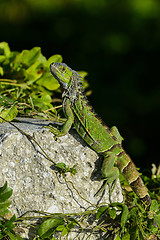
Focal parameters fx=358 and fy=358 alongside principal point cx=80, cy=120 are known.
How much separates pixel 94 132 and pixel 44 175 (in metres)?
0.58

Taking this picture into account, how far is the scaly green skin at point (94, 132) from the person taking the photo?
2.74m

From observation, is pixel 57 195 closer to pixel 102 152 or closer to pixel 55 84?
pixel 102 152

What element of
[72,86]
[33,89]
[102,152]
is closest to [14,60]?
[33,89]

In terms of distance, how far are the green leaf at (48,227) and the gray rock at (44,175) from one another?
0.14 meters

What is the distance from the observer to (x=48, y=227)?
2.37 m

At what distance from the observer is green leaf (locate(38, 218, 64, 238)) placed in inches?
92.9

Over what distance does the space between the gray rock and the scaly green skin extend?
0.34 ft

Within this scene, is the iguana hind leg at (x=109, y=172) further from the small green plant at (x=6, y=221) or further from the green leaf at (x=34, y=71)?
the green leaf at (x=34, y=71)

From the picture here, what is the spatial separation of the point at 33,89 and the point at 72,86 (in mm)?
736

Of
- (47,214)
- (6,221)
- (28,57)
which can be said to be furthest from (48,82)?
(6,221)

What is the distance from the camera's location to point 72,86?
3.11 m

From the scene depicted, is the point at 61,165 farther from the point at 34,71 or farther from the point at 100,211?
the point at 34,71

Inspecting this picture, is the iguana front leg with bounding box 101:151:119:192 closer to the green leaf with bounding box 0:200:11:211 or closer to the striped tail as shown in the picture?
the striped tail

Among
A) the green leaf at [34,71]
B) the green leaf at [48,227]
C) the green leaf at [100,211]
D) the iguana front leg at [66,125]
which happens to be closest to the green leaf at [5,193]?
the green leaf at [48,227]
